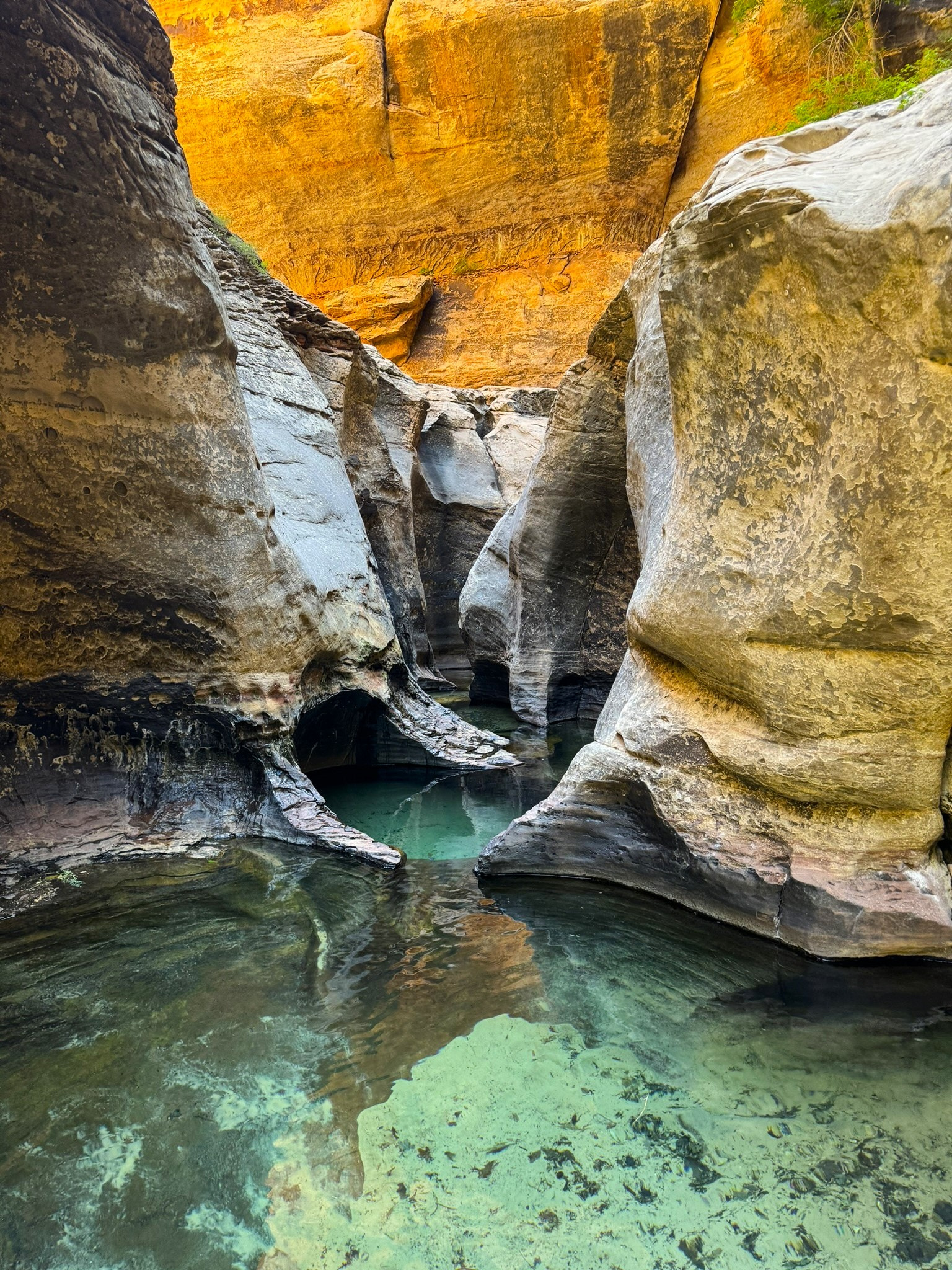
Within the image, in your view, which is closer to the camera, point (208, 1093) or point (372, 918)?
point (208, 1093)

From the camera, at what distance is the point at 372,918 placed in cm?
336

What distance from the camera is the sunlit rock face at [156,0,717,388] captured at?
16422mm

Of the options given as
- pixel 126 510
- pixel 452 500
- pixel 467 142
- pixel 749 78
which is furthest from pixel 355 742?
pixel 467 142

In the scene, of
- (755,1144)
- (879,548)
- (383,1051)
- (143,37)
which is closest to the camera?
(755,1144)

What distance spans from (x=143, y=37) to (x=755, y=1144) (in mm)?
4512

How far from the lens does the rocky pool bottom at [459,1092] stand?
1.73 metres

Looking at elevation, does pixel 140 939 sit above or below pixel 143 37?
below

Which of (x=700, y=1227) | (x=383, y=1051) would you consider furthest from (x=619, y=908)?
(x=700, y=1227)

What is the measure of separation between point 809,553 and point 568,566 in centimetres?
423

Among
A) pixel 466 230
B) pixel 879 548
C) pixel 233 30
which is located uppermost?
pixel 233 30

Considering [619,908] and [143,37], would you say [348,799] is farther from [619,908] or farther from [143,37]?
[143,37]

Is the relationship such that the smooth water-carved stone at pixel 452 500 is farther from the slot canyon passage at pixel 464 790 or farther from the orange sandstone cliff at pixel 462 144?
→ the orange sandstone cliff at pixel 462 144

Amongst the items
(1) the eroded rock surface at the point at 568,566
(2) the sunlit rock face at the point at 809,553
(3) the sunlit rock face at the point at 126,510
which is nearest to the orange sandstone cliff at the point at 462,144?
(1) the eroded rock surface at the point at 568,566

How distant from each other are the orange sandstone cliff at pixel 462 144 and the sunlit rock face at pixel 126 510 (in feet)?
47.6
